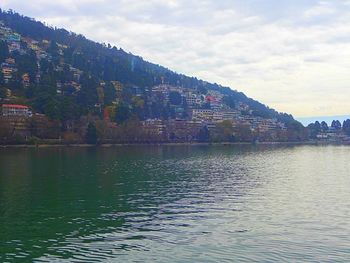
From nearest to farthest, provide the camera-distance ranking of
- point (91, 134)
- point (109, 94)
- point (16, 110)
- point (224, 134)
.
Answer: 1. point (91, 134)
2. point (16, 110)
3. point (109, 94)
4. point (224, 134)

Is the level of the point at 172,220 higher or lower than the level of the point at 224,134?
lower

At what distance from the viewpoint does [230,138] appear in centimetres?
19475

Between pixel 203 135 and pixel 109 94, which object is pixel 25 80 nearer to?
pixel 109 94

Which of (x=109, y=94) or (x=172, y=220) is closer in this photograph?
(x=172, y=220)

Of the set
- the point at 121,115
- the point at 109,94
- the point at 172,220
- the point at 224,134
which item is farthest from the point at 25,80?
the point at 172,220

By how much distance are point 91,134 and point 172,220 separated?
109 m

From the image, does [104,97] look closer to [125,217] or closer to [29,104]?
[29,104]

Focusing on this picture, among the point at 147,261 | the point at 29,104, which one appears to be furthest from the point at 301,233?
the point at 29,104

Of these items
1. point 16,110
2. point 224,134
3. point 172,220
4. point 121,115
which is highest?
point 16,110

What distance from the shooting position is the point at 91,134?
132m

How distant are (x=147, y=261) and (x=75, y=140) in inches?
4586

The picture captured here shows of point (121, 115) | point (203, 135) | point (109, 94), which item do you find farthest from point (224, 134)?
point (121, 115)

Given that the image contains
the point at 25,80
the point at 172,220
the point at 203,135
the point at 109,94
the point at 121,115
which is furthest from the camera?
the point at 203,135

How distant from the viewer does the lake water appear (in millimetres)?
19391
